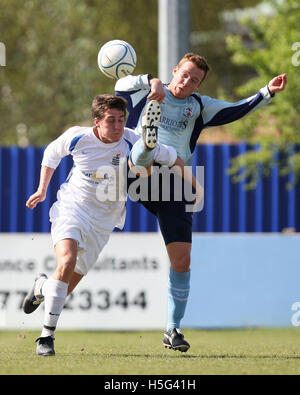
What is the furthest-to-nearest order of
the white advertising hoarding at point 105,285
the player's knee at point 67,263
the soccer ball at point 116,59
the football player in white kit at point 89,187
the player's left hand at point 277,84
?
1. the white advertising hoarding at point 105,285
2. the soccer ball at point 116,59
3. the player's left hand at point 277,84
4. the football player in white kit at point 89,187
5. the player's knee at point 67,263

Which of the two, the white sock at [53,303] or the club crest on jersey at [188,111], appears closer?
the white sock at [53,303]

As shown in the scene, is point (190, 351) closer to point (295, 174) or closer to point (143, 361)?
point (143, 361)

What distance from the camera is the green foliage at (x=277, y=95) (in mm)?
13992

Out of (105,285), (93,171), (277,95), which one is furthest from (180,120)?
(277,95)

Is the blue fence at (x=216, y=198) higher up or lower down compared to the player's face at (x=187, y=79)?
lower down

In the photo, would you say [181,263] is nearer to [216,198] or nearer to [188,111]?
[188,111]

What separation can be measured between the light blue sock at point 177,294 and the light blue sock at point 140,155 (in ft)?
3.34

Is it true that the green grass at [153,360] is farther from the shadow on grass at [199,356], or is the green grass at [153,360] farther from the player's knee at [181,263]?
the player's knee at [181,263]

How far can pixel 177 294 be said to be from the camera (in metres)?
7.08

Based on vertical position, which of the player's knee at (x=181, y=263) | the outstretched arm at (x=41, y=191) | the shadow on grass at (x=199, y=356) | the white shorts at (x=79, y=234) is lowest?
the shadow on grass at (x=199, y=356)

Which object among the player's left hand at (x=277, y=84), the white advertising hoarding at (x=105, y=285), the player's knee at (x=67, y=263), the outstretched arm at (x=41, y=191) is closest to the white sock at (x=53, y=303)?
the player's knee at (x=67, y=263)

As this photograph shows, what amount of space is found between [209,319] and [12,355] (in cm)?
453

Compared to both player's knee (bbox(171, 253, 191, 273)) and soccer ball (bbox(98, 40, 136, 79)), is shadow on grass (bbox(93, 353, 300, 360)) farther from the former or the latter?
soccer ball (bbox(98, 40, 136, 79))
